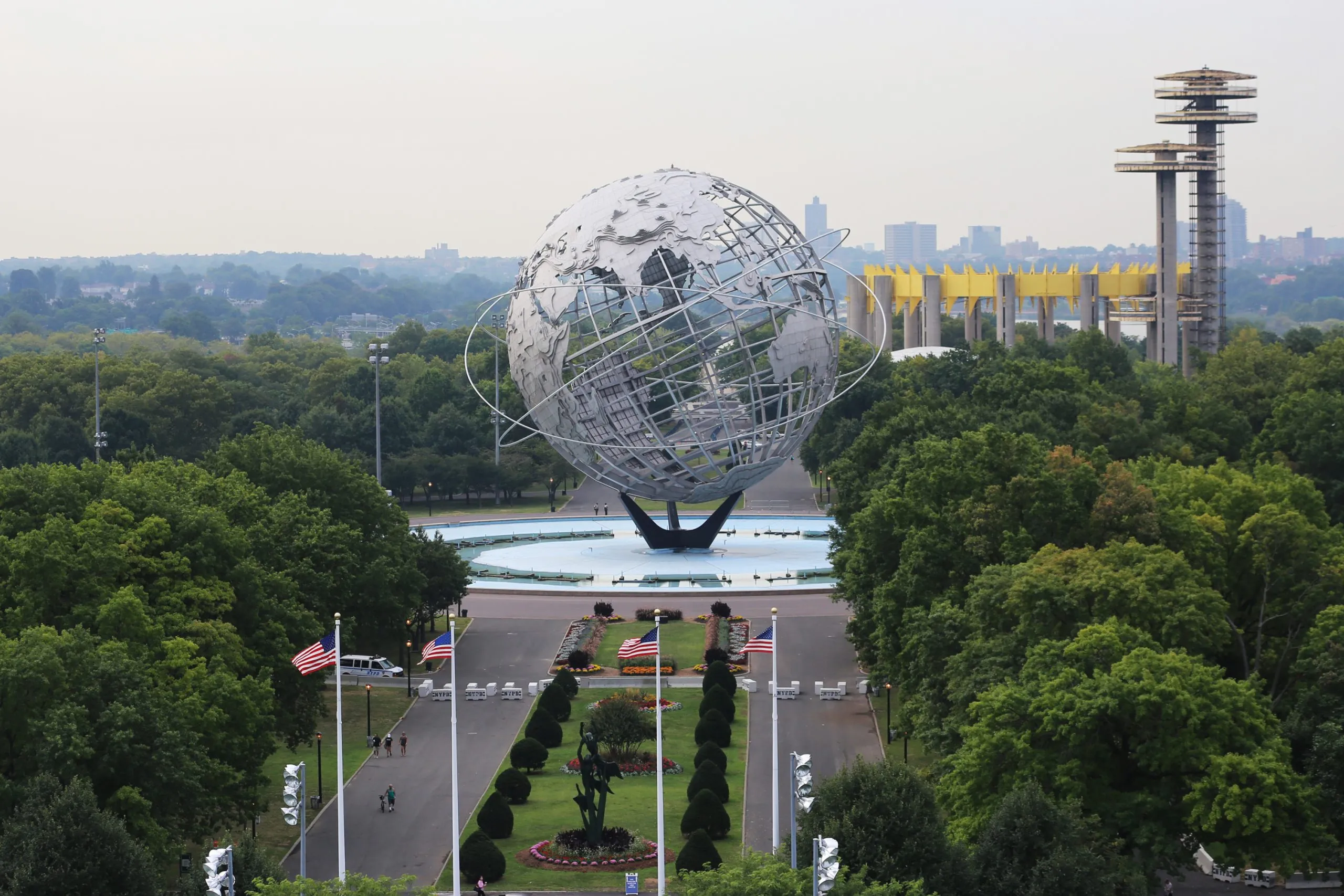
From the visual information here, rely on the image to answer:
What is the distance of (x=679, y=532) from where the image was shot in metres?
78.6

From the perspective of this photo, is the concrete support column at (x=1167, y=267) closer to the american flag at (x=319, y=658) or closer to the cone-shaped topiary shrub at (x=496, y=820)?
the cone-shaped topiary shrub at (x=496, y=820)

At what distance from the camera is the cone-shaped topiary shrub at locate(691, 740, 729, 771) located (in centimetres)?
4791

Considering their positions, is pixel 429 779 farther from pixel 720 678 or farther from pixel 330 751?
pixel 720 678

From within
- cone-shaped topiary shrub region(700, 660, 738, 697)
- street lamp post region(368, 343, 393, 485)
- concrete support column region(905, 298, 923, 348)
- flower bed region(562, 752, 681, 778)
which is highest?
concrete support column region(905, 298, 923, 348)

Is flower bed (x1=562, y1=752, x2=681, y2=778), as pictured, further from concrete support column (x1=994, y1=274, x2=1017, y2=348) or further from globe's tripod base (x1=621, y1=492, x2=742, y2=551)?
concrete support column (x1=994, y1=274, x2=1017, y2=348)

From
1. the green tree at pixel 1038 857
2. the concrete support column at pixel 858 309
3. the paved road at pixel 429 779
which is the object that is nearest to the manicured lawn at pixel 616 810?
the paved road at pixel 429 779

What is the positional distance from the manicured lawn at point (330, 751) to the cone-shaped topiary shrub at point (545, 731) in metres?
4.13

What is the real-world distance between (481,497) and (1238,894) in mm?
70406

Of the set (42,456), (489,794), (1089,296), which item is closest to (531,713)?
(489,794)

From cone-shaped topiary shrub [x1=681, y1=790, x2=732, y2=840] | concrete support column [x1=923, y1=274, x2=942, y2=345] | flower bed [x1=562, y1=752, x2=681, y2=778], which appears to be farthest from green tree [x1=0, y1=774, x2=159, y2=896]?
concrete support column [x1=923, y1=274, x2=942, y2=345]


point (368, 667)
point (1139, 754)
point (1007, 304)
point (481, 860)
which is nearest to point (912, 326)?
point (1007, 304)

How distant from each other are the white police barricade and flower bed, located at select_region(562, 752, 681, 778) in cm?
1456

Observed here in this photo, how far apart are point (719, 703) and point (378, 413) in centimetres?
3807

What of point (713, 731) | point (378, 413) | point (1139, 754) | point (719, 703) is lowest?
point (713, 731)
